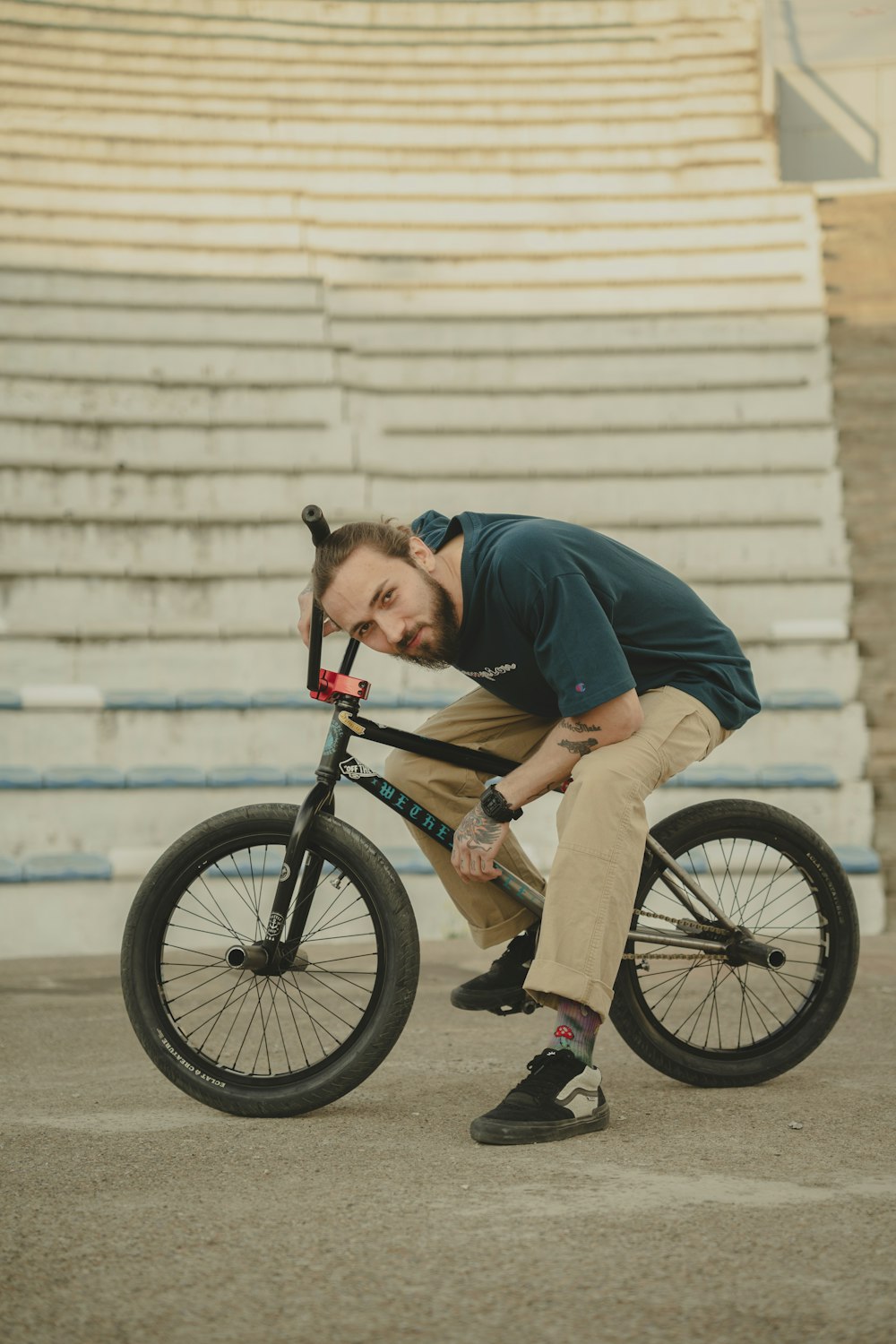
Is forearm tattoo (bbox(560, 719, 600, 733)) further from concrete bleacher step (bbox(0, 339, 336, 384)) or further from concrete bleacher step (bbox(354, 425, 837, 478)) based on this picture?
concrete bleacher step (bbox(0, 339, 336, 384))

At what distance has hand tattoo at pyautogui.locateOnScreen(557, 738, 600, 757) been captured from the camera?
2.29 metres

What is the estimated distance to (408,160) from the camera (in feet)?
27.3

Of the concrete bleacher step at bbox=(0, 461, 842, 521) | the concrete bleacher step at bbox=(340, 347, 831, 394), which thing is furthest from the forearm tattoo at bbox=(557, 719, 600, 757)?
the concrete bleacher step at bbox=(340, 347, 831, 394)

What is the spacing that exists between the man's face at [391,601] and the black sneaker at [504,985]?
2.07 ft

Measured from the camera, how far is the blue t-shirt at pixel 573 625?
7.17ft

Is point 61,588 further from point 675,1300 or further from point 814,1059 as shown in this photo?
point 675,1300

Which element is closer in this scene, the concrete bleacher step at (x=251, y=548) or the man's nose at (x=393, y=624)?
the man's nose at (x=393, y=624)

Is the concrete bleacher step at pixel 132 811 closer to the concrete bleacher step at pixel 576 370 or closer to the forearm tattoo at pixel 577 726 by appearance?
the forearm tattoo at pixel 577 726

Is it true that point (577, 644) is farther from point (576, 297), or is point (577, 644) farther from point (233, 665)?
point (576, 297)

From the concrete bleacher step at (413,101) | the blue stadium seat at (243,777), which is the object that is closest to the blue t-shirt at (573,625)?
the blue stadium seat at (243,777)

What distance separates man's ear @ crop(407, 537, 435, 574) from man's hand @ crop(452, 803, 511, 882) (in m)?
0.43

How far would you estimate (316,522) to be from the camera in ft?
7.43

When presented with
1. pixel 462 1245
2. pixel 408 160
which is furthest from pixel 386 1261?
pixel 408 160

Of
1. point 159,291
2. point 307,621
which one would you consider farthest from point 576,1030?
point 159,291
